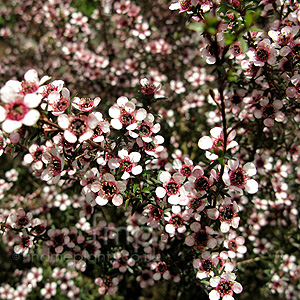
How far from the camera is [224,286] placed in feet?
5.12

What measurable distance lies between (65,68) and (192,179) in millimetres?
3248

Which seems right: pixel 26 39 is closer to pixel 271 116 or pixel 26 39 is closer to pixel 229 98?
pixel 229 98

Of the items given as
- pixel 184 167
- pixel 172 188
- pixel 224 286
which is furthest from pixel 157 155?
pixel 224 286

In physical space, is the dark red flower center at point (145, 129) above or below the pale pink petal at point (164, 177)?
above

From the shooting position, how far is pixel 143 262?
2.15m

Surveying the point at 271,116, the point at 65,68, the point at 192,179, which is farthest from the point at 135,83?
the point at 192,179

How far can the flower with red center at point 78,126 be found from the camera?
1.29m

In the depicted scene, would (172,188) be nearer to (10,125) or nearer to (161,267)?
(161,267)

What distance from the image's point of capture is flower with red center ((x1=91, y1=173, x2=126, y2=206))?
1.51 m

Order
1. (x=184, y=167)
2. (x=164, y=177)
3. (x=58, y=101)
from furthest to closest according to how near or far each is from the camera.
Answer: (x=184, y=167)
(x=164, y=177)
(x=58, y=101)

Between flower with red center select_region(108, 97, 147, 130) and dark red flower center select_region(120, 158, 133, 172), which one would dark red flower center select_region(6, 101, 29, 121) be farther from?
dark red flower center select_region(120, 158, 133, 172)

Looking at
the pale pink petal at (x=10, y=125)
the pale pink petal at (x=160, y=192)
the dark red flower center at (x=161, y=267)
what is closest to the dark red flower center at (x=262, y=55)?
the pale pink petal at (x=160, y=192)

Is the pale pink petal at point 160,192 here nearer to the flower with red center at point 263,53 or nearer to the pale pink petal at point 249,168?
the pale pink petal at point 249,168

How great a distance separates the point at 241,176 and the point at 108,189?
0.81 metres
